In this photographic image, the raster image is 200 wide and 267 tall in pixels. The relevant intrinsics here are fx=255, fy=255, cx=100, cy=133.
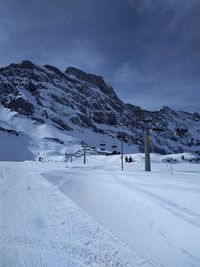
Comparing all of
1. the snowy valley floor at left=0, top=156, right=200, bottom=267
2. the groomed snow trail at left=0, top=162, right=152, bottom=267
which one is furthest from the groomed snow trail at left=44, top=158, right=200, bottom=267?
the groomed snow trail at left=0, top=162, right=152, bottom=267

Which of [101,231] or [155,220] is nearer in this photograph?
[101,231]

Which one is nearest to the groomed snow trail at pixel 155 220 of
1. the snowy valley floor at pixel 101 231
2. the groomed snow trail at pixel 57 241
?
the snowy valley floor at pixel 101 231

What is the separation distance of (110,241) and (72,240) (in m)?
0.82

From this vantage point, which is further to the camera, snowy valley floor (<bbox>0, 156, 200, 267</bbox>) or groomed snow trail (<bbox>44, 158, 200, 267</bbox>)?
groomed snow trail (<bbox>44, 158, 200, 267</bbox>)

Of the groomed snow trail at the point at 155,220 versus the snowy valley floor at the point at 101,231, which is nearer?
the snowy valley floor at the point at 101,231

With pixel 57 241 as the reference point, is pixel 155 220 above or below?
above

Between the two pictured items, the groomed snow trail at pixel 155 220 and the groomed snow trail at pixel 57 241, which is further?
the groomed snow trail at pixel 155 220

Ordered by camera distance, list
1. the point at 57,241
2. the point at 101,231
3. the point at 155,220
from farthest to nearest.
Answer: the point at 155,220, the point at 101,231, the point at 57,241

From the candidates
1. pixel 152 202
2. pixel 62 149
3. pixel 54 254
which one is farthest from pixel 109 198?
pixel 62 149

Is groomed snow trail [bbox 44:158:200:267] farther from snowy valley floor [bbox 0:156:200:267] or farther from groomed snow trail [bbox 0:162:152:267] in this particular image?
groomed snow trail [bbox 0:162:152:267]

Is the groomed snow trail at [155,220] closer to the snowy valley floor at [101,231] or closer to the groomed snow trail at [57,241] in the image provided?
the snowy valley floor at [101,231]

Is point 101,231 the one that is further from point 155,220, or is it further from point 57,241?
point 155,220

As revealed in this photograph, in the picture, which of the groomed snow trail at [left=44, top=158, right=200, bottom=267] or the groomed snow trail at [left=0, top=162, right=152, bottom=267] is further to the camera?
the groomed snow trail at [left=44, top=158, right=200, bottom=267]

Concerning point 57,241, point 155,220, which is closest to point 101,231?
point 57,241
